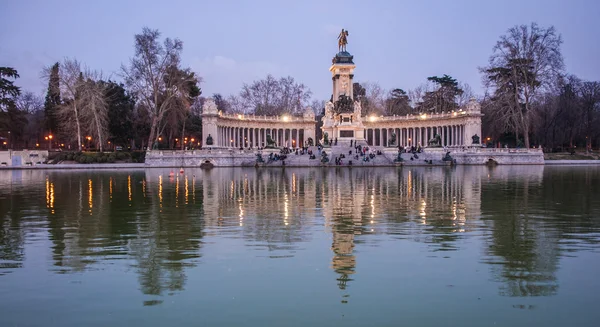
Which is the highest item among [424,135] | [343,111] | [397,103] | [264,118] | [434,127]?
[397,103]

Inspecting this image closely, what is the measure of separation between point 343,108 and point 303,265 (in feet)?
229

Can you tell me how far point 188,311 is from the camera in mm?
8672

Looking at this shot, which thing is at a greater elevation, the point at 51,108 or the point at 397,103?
the point at 397,103

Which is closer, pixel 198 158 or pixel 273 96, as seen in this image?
pixel 198 158

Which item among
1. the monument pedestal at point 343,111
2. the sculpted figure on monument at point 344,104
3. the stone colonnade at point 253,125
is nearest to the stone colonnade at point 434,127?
the monument pedestal at point 343,111

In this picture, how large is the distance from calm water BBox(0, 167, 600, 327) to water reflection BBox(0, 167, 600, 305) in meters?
0.06

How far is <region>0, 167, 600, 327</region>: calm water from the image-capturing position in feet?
28.0

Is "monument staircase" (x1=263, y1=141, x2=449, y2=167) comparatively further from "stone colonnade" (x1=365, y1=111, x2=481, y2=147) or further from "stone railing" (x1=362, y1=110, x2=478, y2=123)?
"stone railing" (x1=362, y1=110, x2=478, y2=123)

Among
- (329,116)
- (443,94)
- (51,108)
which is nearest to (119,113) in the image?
(51,108)

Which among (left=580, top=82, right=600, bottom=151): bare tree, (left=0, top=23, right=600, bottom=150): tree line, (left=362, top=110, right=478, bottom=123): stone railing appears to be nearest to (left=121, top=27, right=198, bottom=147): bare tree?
(left=0, top=23, right=600, bottom=150): tree line

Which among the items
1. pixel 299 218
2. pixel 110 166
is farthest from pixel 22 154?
pixel 299 218

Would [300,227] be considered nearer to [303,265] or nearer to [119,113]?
[303,265]

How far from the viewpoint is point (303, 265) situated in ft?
37.7

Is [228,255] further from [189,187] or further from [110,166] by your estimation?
[110,166]
